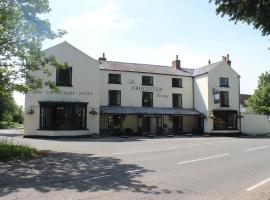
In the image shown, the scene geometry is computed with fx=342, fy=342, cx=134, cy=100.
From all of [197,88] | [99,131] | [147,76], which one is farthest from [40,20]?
[197,88]

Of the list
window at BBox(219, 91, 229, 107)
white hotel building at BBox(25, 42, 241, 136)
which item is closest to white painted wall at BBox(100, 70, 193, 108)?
white hotel building at BBox(25, 42, 241, 136)

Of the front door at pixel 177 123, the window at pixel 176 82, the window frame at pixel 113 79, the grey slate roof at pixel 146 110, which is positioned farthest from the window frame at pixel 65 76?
the front door at pixel 177 123

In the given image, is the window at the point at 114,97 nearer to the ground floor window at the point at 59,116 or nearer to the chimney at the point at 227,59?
the ground floor window at the point at 59,116

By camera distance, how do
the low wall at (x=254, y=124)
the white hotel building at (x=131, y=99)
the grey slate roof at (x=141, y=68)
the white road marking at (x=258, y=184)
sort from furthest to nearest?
the low wall at (x=254, y=124) < the grey slate roof at (x=141, y=68) < the white hotel building at (x=131, y=99) < the white road marking at (x=258, y=184)

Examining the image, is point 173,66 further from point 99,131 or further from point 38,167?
point 38,167

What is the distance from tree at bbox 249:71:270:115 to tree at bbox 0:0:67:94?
44903 mm

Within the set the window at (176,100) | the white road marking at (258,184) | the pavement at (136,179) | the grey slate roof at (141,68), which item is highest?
the grey slate roof at (141,68)

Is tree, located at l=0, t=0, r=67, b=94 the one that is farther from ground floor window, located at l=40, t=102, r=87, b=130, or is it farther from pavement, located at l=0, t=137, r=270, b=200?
ground floor window, located at l=40, t=102, r=87, b=130

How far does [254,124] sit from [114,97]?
19.9 metres

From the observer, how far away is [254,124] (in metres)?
46.0

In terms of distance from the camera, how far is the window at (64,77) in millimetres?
33875

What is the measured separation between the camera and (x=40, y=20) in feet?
60.4

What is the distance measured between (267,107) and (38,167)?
49220 mm

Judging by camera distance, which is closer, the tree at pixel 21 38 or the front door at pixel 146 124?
the tree at pixel 21 38
